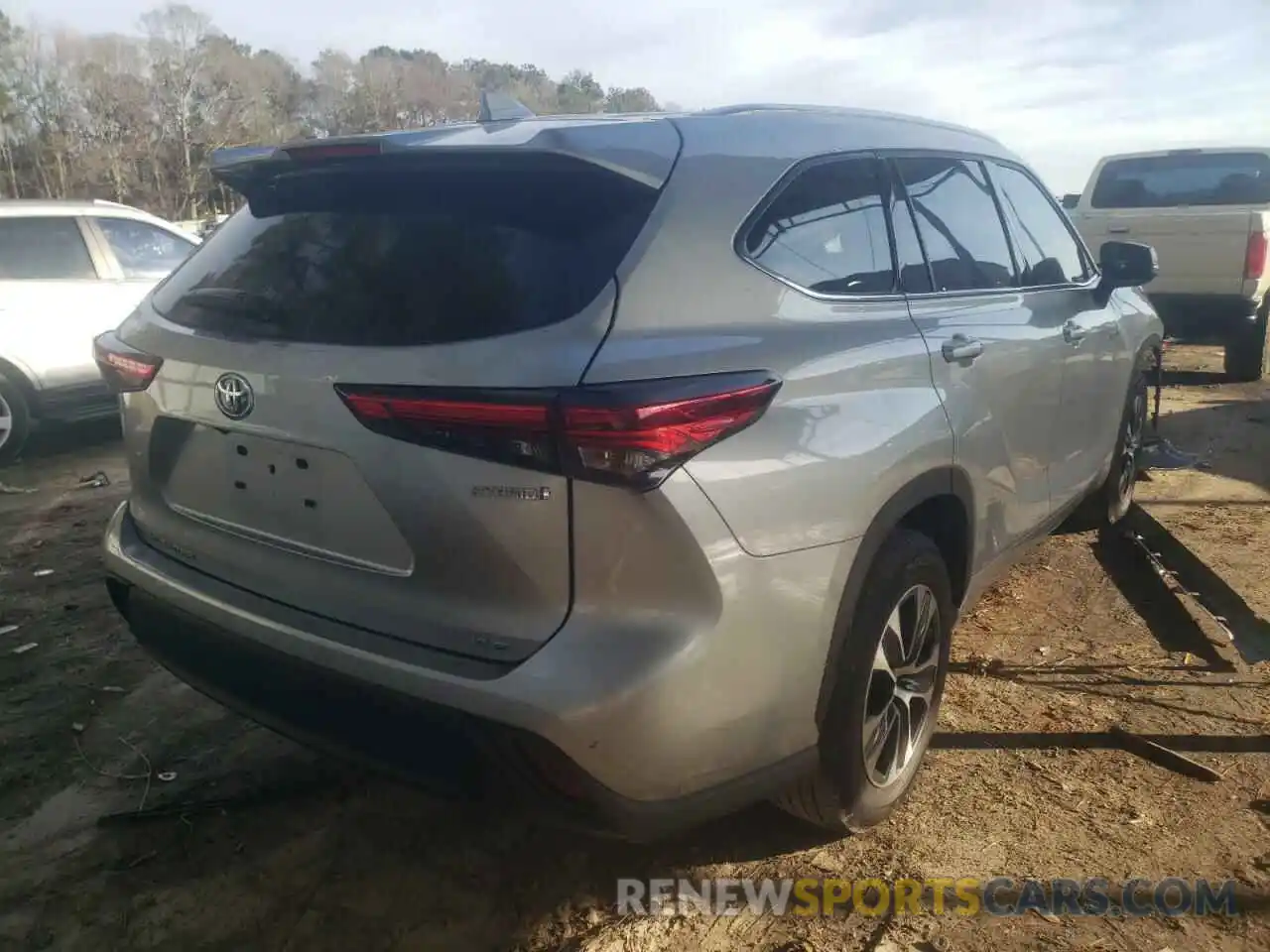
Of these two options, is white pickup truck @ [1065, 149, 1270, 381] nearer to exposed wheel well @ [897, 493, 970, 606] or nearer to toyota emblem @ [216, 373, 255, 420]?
exposed wheel well @ [897, 493, 970, 606]

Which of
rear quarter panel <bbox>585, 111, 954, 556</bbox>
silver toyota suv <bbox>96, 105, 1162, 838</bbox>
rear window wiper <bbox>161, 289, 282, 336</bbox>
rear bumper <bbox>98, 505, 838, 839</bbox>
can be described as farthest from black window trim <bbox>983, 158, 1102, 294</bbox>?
rear window wiper <bbox>161, 289, 282, 336</bbox>

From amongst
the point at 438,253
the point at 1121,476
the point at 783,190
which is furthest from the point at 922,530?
the point at 1121,476

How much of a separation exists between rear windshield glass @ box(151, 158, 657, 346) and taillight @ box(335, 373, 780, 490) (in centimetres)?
16

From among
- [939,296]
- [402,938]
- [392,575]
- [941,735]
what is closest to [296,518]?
[392,575]

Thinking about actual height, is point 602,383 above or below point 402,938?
above

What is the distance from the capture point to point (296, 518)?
2137 mm

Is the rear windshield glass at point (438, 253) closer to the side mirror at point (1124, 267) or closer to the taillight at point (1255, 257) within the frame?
the side mirror at point (1124, 267)

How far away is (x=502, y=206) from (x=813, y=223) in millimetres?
794

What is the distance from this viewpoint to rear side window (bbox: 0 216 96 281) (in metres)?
6.82

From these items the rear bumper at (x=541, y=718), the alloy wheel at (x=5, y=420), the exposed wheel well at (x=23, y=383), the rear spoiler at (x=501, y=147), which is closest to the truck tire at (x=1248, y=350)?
the rear spoiler at (x=501, y=147)

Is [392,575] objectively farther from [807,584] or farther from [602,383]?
[807,584]

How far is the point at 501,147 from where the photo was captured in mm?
2057

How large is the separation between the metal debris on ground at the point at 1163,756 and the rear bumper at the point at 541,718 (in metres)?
1.40

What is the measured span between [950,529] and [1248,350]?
7.87 meters
